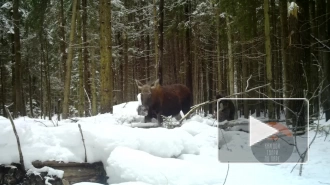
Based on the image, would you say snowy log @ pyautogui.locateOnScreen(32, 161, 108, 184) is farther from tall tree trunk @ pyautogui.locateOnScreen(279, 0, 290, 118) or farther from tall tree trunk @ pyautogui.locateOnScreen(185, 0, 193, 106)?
tall tree trunk @ pyautogui.locateOnScreen(185, 0, 193, 106)

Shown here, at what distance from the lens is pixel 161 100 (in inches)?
429

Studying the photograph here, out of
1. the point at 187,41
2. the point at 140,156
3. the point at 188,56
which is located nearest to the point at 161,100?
the point at 140,156

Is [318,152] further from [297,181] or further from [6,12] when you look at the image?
[6,12]

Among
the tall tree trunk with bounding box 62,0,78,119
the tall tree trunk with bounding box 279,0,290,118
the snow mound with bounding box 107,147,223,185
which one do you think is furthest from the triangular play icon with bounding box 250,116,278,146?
the tall tree trunk with bounding box 62,0,78,119

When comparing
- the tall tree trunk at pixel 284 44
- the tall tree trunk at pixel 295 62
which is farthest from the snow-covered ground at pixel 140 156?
the tall tree trunk at pixel 284 44

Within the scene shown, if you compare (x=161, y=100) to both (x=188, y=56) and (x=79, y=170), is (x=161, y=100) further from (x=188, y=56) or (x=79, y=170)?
(x=188, y=56)

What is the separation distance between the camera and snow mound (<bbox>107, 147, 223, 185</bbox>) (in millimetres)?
4004

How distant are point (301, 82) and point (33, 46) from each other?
19333 millimetres

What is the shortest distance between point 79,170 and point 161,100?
6.34 m

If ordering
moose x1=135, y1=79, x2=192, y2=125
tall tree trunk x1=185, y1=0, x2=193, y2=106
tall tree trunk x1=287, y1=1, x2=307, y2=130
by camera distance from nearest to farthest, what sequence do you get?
tall tree trunk x1=287, y1=1, x2=307, y2=130, moose x1=135, y1=79, x2=192, y2=125, tall tree trunk x1=185, y1=0, x2=193, y2=106

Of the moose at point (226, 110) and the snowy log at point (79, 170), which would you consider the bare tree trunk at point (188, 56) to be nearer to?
the moose at point (226, 110)

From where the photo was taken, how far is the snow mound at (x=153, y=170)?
4.00 meters

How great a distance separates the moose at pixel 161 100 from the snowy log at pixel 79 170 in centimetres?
467

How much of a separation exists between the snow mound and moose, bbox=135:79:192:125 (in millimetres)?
5033
